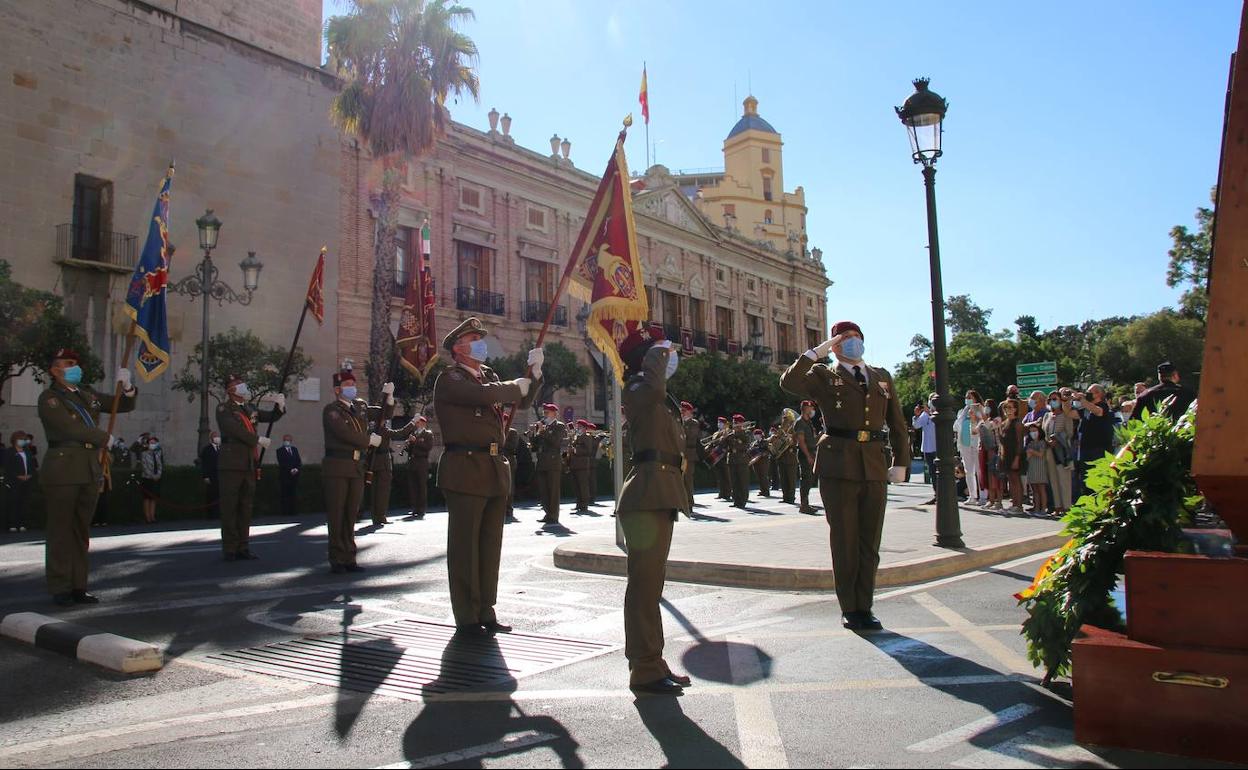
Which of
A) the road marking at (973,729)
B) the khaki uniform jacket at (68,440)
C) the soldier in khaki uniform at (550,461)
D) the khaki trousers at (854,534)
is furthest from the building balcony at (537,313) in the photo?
the road marking at (973,729)

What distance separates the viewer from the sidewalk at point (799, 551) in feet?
25.8

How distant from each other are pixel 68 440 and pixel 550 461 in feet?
30.4

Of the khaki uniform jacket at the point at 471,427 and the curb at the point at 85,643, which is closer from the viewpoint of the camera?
the curb at the point at 85,643

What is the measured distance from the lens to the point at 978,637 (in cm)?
561

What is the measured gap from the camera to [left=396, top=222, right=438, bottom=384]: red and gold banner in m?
20.0

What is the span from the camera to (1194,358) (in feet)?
148

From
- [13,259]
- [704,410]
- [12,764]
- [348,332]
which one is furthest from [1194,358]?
[12,764]

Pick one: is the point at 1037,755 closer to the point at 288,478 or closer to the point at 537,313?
the point at 288,478

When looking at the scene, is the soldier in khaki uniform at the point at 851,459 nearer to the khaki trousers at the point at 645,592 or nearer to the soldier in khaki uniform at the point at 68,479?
the khaki trousers at the point at 645,592

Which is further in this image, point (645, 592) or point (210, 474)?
point (210, 474)

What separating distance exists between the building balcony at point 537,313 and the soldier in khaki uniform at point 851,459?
30.9 m

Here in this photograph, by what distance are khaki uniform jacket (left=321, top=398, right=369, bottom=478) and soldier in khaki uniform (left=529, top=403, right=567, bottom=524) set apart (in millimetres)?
6405

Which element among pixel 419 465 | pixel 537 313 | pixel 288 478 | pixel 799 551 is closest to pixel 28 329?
pixel 288 478

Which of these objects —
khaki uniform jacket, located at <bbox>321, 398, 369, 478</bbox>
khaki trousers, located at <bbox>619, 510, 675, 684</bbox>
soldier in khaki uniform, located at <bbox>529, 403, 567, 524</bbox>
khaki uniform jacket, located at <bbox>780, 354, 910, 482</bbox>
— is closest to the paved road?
khaki trousers, located at <bbox>619, 510, 675, 684</bbox>
